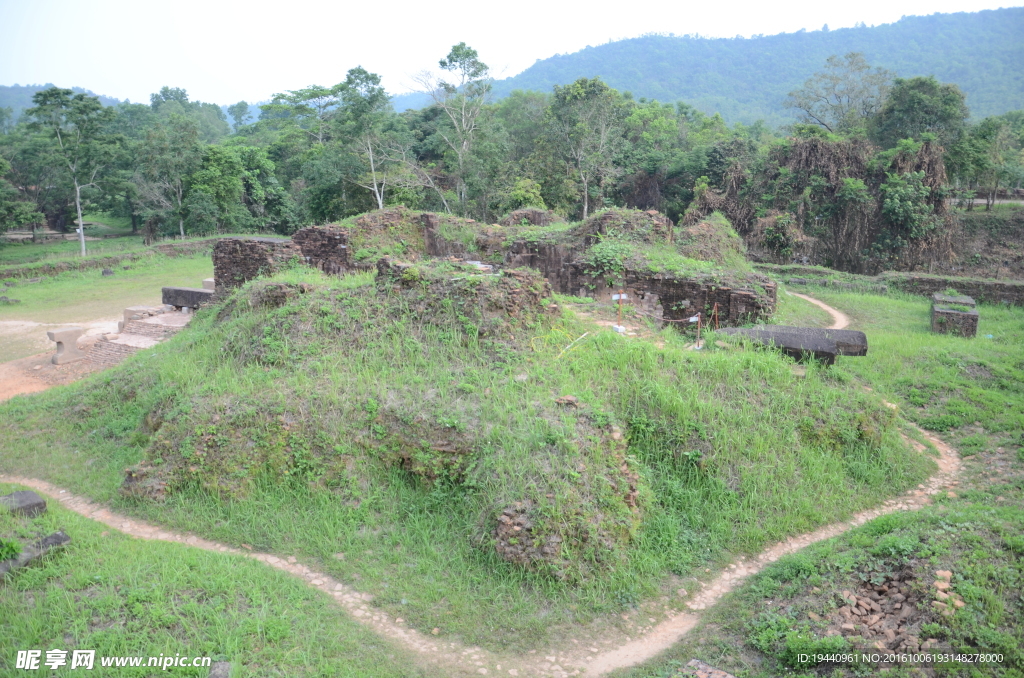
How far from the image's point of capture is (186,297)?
13.9 m

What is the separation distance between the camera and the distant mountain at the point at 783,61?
212 feet

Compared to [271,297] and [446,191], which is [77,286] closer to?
[446,191]

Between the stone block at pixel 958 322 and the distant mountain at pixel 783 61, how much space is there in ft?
180

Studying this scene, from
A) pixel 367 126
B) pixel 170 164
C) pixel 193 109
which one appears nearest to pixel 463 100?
pixel 367 126

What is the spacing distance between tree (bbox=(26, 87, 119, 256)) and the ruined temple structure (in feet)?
53.3

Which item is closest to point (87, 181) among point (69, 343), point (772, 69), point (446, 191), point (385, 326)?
point (446, 191)

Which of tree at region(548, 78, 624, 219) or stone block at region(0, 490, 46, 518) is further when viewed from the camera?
tree at region(548, 78, 624, 219)

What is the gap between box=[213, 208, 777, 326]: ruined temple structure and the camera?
1045 centimetres

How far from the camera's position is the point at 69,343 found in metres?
12.4

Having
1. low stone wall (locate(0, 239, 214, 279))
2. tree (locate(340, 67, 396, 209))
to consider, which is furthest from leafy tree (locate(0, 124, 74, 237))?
tree (locate(340, 67, 396, 209))

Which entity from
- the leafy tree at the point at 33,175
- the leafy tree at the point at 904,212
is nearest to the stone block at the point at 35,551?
the leafy tree at the point at 904,212

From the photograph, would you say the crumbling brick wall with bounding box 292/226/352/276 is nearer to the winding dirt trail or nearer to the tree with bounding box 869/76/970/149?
the winding dirt trail

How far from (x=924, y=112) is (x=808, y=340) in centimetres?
2202

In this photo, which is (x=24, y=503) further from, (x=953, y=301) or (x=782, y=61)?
(x=782, y=61)
